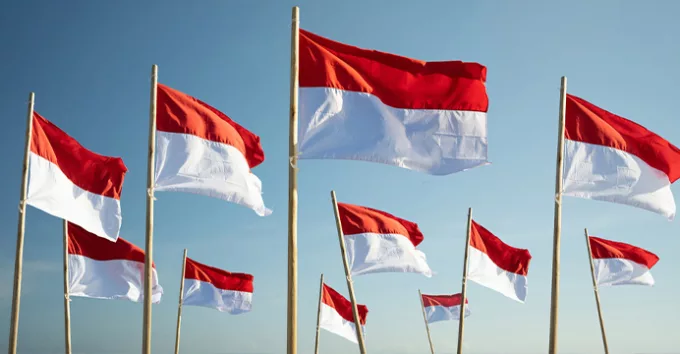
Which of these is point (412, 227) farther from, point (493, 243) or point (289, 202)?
point (289, 202)

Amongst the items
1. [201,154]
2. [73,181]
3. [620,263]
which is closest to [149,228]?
[201,154]

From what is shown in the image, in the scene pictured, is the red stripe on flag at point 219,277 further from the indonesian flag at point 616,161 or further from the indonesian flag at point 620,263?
the indonesian flag at point 616,161

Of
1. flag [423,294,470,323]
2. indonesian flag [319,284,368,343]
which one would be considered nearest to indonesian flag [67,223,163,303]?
indonesian flag [319,284,368,343]

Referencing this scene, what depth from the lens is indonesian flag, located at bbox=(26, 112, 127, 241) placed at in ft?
66.5

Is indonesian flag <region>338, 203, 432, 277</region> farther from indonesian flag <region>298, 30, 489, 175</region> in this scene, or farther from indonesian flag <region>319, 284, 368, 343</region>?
indonesian flag <region>298, 30, 489, 175</region>

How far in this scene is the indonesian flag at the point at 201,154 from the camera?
18516 millimetres

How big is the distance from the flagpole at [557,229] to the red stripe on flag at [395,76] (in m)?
→ 4.34

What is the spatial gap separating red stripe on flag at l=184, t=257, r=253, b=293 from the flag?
13043 millimetres

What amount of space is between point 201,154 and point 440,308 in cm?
3330

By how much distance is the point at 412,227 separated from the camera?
3089 cm

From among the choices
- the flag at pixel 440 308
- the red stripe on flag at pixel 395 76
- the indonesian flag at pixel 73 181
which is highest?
the red stripe on flag at pixel 395 76

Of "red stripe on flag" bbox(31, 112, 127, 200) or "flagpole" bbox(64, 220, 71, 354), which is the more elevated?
"red stripe on flag" bbox(31, 112, 127, 200)

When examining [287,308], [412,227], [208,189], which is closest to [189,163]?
[208,189]

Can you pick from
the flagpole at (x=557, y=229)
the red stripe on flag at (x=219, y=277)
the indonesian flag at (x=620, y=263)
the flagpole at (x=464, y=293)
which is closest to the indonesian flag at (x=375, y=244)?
the flagpole at (x=464, y=293)
